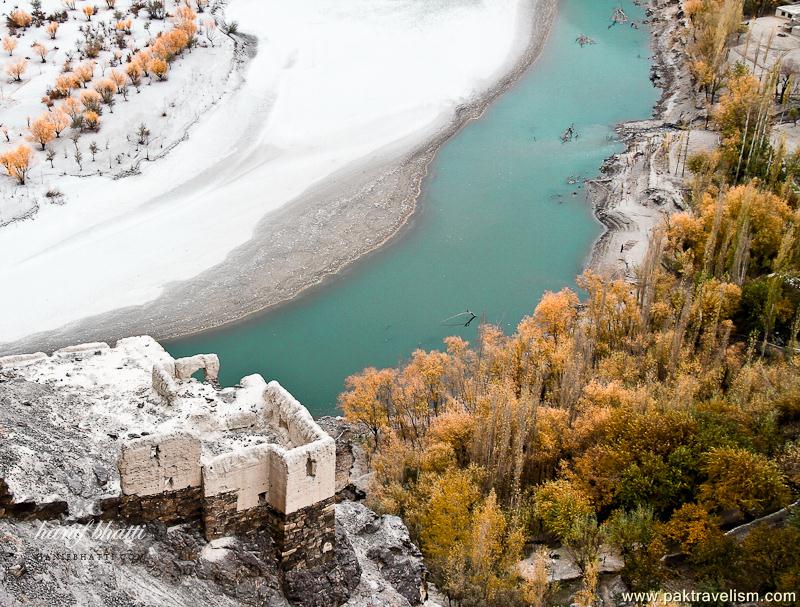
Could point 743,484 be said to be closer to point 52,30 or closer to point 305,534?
point 305,534

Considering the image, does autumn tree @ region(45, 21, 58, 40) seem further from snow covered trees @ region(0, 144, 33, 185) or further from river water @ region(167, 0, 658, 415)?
river water @ region(167, 0, 658, 415)

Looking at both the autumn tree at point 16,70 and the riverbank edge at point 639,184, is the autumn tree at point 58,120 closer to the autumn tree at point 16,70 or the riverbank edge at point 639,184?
the autumn tree at point 16,70

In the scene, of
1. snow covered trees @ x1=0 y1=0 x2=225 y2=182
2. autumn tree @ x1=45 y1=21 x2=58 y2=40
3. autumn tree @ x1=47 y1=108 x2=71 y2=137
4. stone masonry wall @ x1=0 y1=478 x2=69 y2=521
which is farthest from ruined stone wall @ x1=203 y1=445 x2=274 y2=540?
autumn tree @ x1=45 y1=21 x2=58 y2=40

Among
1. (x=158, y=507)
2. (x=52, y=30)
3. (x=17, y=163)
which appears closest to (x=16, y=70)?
(x=52, y=30)

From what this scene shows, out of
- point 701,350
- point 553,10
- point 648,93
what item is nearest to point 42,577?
point 701,350

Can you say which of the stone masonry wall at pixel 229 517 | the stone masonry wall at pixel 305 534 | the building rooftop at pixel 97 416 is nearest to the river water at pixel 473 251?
the building rooftop at pixel 97 416
